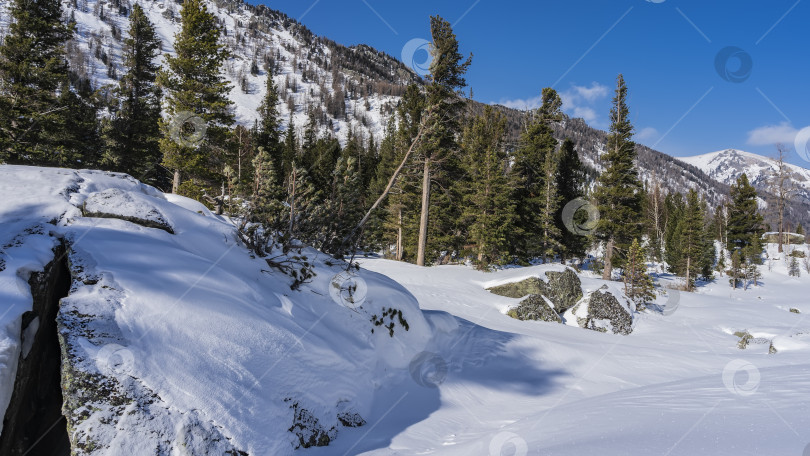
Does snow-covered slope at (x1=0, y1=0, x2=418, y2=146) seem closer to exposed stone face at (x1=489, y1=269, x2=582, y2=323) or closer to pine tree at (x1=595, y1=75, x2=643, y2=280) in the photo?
pine tree at (x1=595, y1=75, x2=643, y2=280)

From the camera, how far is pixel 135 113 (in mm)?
23656

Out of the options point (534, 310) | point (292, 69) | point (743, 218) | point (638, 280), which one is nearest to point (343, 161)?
point (534, 310)

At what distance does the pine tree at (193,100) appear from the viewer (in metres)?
16.5

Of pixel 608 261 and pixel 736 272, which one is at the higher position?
pixel 608 261

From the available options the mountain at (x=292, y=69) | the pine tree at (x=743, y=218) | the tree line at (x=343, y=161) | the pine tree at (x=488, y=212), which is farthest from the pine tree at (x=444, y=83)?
the mountain at (x=292, y=69)

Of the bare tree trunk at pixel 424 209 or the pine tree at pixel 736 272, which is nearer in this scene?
the bare tree trunk at pixel 424 209

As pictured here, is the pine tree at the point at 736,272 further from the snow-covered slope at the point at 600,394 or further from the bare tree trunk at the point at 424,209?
the bare tree trunk at the point at 424,209

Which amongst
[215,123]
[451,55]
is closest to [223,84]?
[215,123]

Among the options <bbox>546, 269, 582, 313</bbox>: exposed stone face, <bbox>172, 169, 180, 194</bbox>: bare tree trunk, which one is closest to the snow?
<bbox>546, 269, 582, 313</bbox>: exposed stone face

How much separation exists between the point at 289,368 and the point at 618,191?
87.8 ft

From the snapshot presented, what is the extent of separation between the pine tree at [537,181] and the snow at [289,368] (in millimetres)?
20758

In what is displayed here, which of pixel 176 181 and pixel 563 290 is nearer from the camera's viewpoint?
pixel 563 290

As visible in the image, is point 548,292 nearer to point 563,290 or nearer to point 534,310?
point 563,290

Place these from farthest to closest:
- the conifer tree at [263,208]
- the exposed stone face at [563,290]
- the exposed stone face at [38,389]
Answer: the exposed stone face at [563,290]
the conifer tree at [263,208]
the exposed stone face at [38,389]
